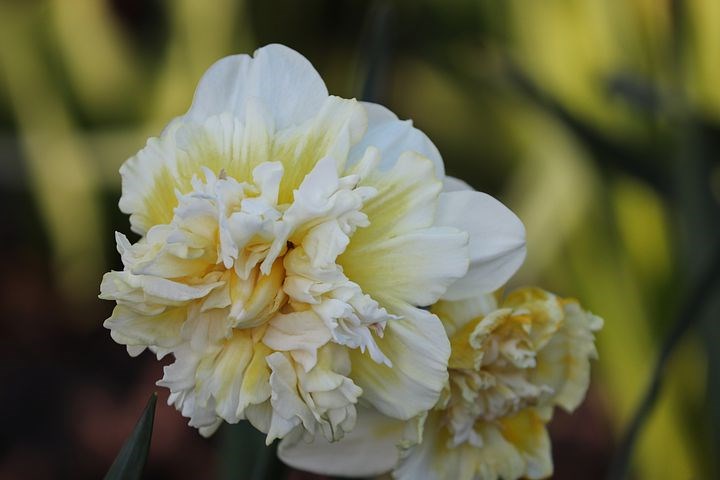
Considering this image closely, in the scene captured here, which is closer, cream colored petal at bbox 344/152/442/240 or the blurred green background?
cream colored petal at bbox 344/152/442/240

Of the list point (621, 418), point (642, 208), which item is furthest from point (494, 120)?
point (621, 418)

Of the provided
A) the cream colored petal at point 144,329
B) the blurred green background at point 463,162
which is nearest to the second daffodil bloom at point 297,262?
the cream colored petal at point 144,329

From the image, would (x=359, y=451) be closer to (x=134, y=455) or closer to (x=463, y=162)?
(x=134, y=455)

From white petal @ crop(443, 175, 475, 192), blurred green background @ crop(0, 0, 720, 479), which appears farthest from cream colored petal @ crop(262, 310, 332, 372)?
blurred green background @ crop(0, 0, 720, 479)

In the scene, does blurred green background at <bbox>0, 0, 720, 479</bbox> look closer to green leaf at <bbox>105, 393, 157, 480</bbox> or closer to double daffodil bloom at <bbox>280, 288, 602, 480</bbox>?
double daffodil bloom at <bbox>280, 288, 602, 480</bbox>

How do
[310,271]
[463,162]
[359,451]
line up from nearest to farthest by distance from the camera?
[310,271] < [359,451] < [463,162]

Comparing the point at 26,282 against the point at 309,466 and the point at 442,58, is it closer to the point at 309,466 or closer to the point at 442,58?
the point at 442,58

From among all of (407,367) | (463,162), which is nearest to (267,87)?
(407,367)

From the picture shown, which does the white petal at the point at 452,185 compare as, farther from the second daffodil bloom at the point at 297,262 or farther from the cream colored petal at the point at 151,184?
the cream colored petal at the point at 151,184
